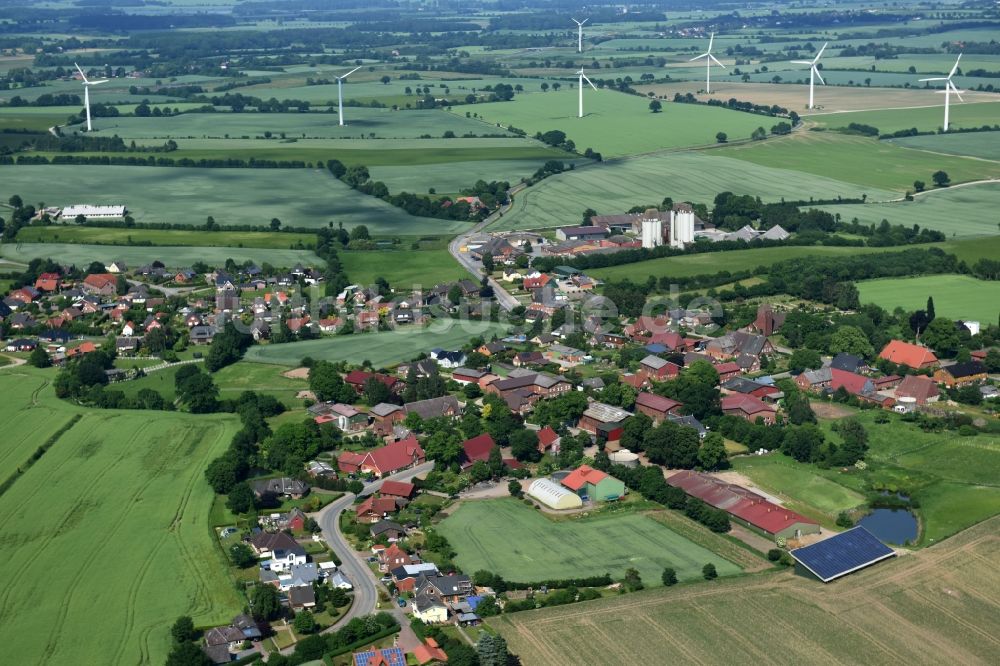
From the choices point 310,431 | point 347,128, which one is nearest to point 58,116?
point 347,128

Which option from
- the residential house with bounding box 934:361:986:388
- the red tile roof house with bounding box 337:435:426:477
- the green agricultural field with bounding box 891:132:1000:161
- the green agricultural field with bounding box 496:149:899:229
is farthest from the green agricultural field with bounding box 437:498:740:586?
the green agricultural field with bounding box 891:132:1000:161

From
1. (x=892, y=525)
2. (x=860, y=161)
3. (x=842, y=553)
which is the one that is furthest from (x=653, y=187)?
(x=842, y=553)

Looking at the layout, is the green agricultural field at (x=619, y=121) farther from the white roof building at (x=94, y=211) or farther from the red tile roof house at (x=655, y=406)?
the red tile roof house at (x=655, y=406)

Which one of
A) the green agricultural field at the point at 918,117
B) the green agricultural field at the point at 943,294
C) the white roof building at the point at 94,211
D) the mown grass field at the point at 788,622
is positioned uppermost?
the green agricultural field at the point at 918,117

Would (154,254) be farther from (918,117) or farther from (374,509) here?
(918,117)

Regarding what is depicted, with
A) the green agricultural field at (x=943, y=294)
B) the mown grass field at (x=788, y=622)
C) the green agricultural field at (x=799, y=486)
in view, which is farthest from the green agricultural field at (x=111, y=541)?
the green agricultural field at (x=943, y=294)

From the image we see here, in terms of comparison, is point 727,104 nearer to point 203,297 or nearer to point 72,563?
point 203,297
